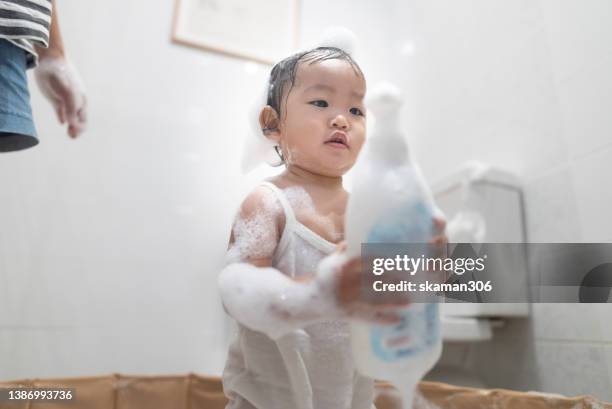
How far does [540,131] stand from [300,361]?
834mm

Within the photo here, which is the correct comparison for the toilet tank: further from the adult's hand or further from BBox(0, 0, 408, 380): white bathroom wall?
the adult's hand

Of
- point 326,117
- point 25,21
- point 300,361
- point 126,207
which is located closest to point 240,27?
point 126,207

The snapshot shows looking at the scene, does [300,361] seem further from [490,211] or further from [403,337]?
[490,211]

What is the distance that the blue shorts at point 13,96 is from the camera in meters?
0.64

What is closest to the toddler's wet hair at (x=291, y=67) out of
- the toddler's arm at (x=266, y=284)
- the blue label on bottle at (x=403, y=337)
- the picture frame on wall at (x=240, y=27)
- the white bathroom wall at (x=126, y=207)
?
the toddler's arm at (x=266, y=284)

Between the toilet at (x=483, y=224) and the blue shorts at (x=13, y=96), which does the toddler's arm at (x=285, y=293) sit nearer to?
the blue shorts at (x=13, y=96)

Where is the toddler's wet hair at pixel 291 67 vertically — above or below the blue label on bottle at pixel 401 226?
above

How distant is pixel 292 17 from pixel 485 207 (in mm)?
1027

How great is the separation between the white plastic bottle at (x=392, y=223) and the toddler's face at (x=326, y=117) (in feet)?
0.41

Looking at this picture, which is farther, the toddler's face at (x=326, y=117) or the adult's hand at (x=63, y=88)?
the adult's hand at (x=63, y=88)

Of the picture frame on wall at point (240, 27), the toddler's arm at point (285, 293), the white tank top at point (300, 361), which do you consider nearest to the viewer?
the toddler's arm at point (285, 293)

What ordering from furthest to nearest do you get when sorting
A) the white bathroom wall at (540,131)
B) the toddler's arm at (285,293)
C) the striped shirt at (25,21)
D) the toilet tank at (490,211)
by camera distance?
the toilet tank at (490,211) → the white bathroom wall at (540,131) → the striped shirt at (25,21) → the toddler's arm at (285,293)

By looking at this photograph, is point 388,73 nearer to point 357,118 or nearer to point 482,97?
point 482,97

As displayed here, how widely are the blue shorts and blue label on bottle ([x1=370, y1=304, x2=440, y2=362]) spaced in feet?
2.01
